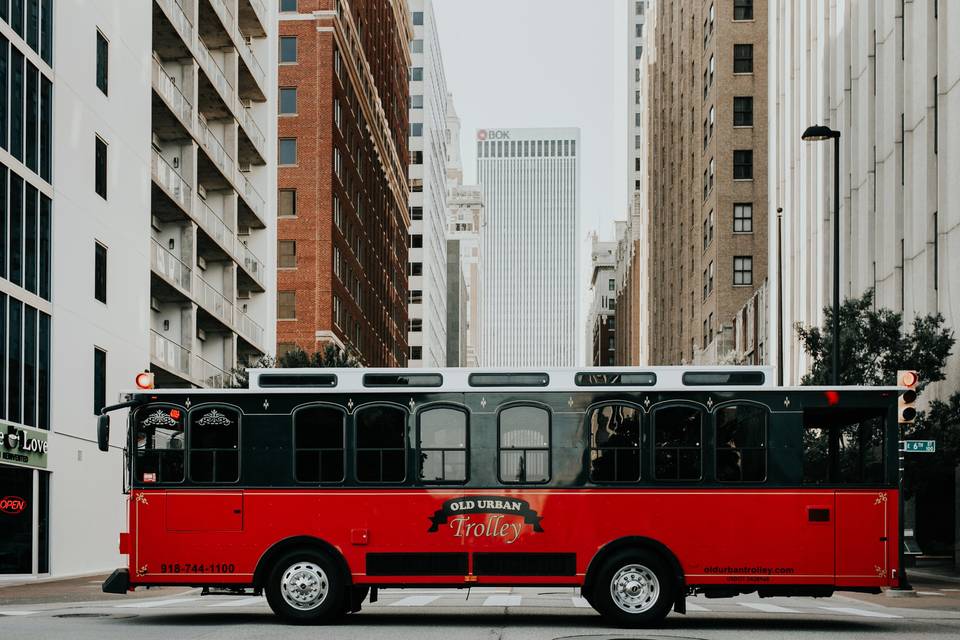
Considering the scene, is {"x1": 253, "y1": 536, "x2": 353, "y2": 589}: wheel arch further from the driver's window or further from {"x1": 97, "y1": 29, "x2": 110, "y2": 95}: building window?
{"x1": 97, "y1": 29, "x2": 110, "y2": 95}: building window

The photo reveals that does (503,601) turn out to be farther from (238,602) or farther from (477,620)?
(477,620)

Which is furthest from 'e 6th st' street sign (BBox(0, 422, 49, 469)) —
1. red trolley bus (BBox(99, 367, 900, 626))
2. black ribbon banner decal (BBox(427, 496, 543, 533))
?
black ribbon banner decal (BBox(427, 496, 543, 533))

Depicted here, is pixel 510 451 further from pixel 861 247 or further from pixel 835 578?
pixel 861 247

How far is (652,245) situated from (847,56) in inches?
2697

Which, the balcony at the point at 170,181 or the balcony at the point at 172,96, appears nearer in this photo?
the balcony at the point at 170,181

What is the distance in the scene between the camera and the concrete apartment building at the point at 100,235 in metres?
30.8

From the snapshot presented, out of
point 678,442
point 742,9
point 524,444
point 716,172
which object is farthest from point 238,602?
point 742,9

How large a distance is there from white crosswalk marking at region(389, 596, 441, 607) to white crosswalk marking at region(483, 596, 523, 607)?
3.25 ft

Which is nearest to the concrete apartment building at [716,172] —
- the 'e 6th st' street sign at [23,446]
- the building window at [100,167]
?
the building window at [100,167]

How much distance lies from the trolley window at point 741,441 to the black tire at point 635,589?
1.39 m

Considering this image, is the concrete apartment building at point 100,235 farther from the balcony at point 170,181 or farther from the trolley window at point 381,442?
the trolley window at point 381,442

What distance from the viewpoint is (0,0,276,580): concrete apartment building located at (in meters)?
30.8

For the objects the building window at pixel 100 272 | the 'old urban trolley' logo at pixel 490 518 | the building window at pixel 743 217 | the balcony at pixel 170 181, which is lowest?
the 'old urban trolley' logo at pixel 490 518

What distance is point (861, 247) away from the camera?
41844 millimetres
